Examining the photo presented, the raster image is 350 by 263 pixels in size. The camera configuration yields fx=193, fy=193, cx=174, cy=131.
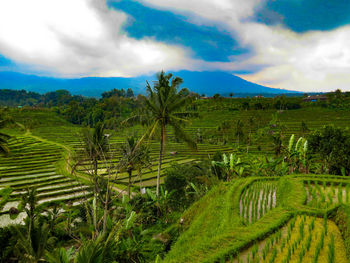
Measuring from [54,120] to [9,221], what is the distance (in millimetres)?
63888

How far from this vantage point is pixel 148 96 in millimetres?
14102

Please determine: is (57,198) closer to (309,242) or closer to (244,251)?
(244,251)

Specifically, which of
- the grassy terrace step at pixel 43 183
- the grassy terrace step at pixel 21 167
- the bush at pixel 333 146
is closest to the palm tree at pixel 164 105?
the bush at pixel 333 146

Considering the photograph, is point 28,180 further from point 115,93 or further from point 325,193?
point 115,93

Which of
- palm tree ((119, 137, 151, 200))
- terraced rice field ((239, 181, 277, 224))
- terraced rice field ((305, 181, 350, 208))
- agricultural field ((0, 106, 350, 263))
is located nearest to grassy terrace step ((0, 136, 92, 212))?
agricultural field ((0, 106, 350, 263))

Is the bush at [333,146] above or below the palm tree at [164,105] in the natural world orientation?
below

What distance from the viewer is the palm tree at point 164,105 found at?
13.4 metres

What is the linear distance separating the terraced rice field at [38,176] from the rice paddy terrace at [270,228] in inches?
347

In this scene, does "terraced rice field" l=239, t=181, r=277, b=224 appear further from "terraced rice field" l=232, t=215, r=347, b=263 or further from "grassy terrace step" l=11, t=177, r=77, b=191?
"grassy terrace step" l=11, t=177, r=77, b=191

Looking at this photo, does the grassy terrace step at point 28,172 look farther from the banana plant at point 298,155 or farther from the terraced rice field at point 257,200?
the banana plant at point 298,155

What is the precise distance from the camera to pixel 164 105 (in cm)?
1341

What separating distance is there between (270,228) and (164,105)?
967 cm

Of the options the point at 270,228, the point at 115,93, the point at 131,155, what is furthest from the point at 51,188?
the point at 115,93

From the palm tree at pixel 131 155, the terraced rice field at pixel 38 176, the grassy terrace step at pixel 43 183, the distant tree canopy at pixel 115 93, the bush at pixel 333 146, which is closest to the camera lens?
the palm tree at pixel 131 155
